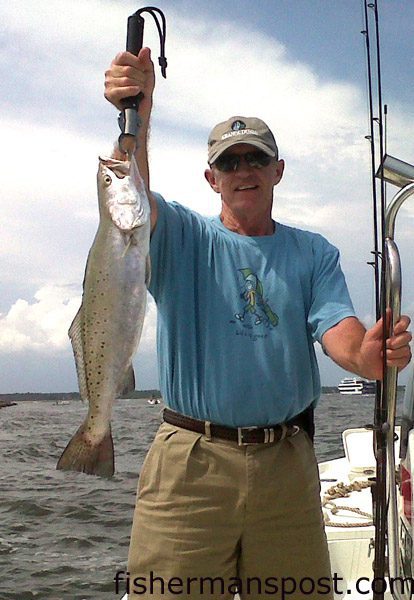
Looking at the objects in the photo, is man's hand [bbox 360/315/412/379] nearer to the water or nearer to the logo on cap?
the logo on cap

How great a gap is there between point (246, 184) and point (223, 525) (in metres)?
1.51

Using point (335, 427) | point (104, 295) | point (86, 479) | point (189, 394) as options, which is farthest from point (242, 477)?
point (335, 427)

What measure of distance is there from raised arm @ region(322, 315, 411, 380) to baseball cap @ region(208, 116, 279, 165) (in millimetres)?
884

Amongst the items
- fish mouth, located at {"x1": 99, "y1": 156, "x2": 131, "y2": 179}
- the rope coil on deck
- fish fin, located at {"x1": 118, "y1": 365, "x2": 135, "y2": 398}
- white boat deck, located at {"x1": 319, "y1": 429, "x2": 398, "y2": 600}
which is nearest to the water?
the rope coil on deck

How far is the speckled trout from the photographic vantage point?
8.80 ft

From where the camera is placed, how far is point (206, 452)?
3.24 metres

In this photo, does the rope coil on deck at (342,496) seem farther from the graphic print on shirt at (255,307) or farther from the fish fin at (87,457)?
the fish fin at (87,457)

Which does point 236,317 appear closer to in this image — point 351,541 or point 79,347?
point 79,347

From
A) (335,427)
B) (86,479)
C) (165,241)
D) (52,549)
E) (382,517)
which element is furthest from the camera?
(335,427)

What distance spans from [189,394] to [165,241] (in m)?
0.69

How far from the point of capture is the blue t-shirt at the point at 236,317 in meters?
3.24

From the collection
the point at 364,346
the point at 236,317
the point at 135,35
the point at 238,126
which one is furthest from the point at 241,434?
the point at 135,35

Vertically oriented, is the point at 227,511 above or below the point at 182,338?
below

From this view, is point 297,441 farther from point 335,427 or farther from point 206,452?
point 335,427
